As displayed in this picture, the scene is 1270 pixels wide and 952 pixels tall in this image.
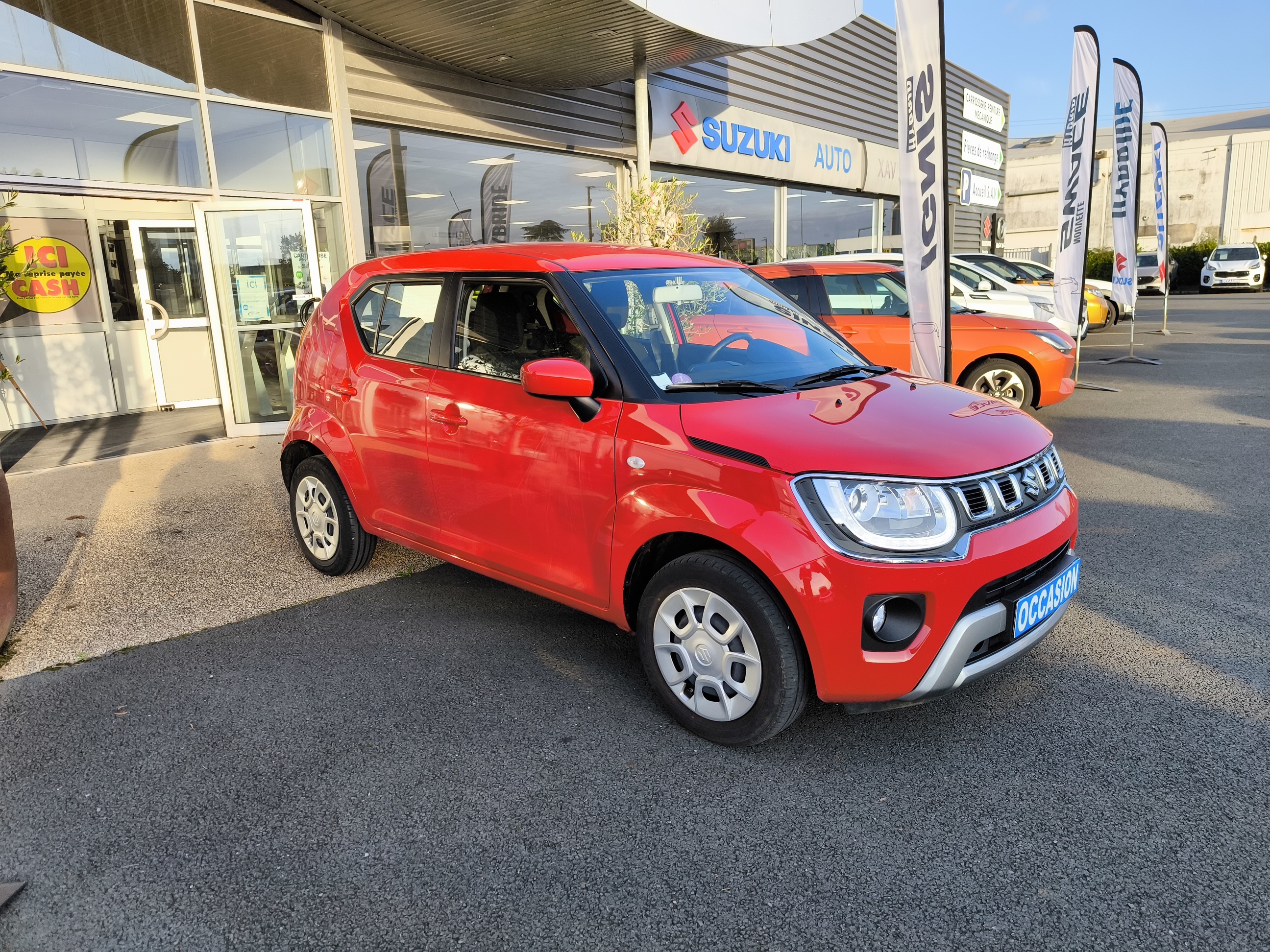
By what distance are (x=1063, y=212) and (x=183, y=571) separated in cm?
1044

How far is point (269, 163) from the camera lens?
941 centimetres

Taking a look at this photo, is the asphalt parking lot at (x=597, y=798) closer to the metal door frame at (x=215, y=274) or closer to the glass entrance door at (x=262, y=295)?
the metal door frame at (x=215, y=274)

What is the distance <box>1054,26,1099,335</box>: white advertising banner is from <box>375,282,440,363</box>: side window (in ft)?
29.4

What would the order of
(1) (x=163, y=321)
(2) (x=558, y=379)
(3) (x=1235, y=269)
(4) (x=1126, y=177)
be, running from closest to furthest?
(2) (x=558, y=379), (1) (x=163, y=321), (4) (x=1126, y=177), (3) (x=1235, y=269)

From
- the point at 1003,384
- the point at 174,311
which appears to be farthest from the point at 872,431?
the point at 174,311

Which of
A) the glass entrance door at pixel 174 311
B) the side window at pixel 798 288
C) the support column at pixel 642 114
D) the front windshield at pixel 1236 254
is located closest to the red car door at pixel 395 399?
the side window at pixel 798 288

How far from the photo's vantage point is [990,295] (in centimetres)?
1048

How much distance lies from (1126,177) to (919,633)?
1283 centimetres

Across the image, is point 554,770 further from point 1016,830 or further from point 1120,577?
point 1120,577

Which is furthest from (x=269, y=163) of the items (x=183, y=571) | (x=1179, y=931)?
(x=1179, y=931)

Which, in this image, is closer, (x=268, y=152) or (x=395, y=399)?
(x=395, y=399)

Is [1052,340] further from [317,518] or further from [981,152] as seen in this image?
[981,152]

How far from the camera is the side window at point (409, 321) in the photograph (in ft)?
13.3

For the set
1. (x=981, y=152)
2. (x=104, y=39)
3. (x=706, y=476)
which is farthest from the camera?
(x=981, y=152)
